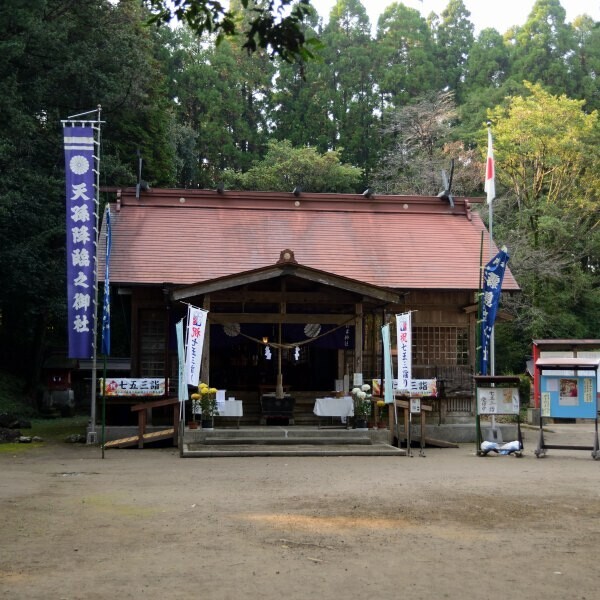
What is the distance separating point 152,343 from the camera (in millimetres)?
19578

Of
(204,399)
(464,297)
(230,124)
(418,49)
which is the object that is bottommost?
(204,399)

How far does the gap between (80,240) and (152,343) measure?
3547 millimetres

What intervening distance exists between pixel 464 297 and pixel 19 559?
15.3 meters

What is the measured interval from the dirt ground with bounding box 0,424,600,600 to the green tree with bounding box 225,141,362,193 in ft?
86.4

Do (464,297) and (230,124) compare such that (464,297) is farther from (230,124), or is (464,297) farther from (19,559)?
(230,124)

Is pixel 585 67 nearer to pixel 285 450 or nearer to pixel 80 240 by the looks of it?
pixel 80 240

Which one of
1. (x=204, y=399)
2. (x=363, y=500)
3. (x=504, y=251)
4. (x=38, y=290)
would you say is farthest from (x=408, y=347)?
(x=38, y=290)

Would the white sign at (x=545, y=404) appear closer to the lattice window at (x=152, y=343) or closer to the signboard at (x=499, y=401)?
the signboard at (x=499, y=401)

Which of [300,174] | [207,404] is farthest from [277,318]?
[300,174]

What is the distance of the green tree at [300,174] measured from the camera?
38656 mm

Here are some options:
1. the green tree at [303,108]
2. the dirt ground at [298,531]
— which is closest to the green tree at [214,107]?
the green tree at [303,108]

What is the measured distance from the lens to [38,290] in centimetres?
2561

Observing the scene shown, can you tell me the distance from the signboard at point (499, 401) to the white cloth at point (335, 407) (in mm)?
2821

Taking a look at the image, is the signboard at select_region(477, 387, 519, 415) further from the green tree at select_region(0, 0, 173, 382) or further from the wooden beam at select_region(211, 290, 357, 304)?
the green tree at select_region(0, 0, 173, 382)
